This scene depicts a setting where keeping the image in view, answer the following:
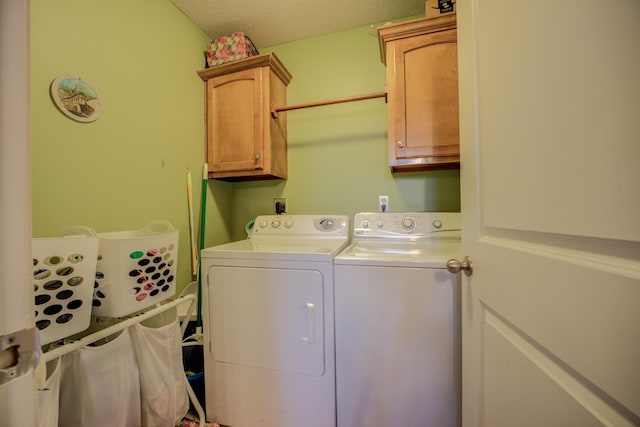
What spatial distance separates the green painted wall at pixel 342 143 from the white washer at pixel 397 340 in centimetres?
78

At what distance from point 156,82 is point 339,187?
148cm

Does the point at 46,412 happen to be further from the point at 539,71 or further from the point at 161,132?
the point at 539,71

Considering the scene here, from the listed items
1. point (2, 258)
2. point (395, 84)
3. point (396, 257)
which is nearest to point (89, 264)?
point (2, 258)

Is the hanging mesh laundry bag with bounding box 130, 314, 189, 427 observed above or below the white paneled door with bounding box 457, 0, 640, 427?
below

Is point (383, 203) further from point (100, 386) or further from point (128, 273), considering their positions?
point (100, 386)

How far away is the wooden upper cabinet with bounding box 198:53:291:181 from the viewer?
1.78 meters

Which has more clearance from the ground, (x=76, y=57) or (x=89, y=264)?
(x=76, y=57)

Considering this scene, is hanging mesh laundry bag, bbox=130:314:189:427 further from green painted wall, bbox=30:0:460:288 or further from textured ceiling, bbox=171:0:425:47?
textured ceiling, bbox=171:0:425:47

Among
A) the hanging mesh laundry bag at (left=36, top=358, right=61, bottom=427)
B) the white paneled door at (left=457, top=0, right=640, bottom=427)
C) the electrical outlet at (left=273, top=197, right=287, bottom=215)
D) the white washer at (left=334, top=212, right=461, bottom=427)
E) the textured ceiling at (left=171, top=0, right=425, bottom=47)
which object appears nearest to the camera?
the white paneled door at (left=457, top=0, right=640, bottom=427)

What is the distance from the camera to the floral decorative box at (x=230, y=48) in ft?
6.05

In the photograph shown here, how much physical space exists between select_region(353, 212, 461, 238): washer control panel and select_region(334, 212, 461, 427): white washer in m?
0.39

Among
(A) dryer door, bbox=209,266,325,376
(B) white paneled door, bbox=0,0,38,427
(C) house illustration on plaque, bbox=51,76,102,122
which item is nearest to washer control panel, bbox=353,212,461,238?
(A) dryer door, bbox=209,266,325,376

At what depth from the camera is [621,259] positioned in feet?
1.12

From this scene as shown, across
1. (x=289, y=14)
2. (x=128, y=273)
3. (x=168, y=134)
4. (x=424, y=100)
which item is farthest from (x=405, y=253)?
(x=289, y=14)
